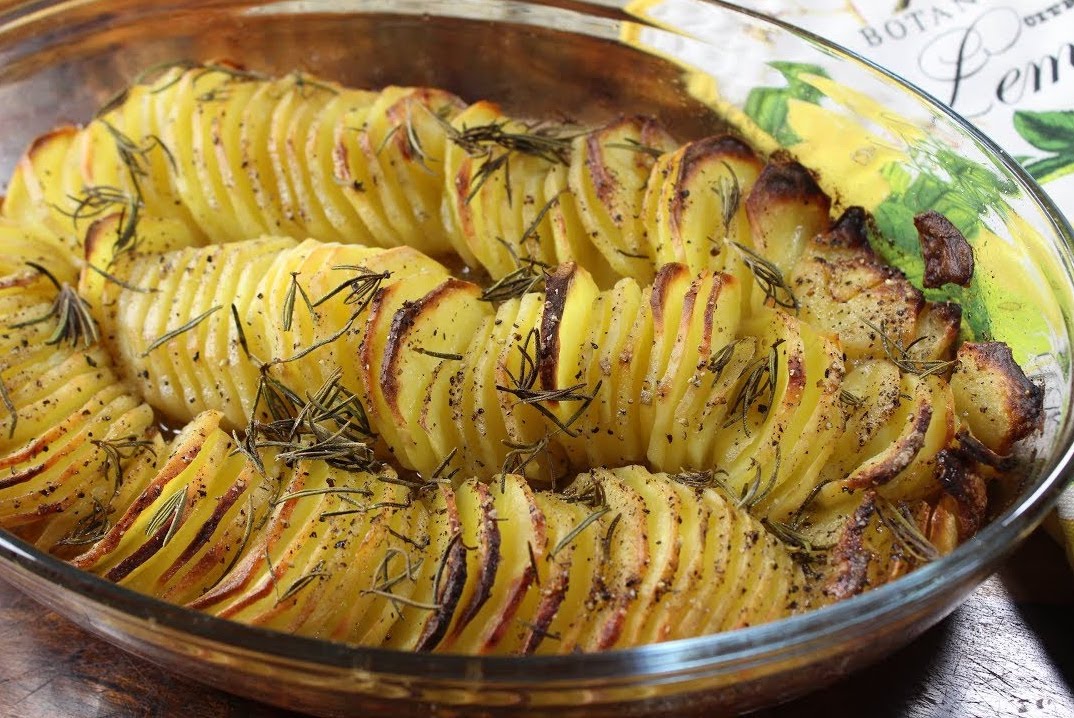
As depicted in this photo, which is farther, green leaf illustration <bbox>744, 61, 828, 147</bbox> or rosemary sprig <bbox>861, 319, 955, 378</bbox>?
green leaf illustration <bbox>744, 61, 828, 147</bbox>

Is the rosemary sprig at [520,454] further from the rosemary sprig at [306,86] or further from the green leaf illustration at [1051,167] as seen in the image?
the green leaf illustration at [1051,167]

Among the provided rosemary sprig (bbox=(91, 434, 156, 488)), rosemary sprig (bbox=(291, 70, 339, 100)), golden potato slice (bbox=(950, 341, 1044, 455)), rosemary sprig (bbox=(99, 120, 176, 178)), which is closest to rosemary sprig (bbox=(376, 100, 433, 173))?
rosemary sprig (bbox=(291, 70, 339, 100))

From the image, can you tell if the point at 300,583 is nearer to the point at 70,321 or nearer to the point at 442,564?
the point at 442,564

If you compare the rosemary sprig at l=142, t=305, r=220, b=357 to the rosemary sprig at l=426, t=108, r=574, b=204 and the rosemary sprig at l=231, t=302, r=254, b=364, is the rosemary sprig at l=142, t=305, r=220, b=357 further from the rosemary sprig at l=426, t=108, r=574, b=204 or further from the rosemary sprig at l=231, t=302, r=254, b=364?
the rosemary sprig at l=426, t=108, r=574, b=204

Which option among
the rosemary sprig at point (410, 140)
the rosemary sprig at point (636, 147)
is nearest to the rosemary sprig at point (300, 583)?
the rosemary sprig at point (410, 140)

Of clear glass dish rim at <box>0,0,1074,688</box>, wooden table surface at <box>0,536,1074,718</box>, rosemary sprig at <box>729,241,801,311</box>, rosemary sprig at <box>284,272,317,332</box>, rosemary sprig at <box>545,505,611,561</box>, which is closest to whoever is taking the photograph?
clear glass dish rim at <box>0,0,1074,688</box>

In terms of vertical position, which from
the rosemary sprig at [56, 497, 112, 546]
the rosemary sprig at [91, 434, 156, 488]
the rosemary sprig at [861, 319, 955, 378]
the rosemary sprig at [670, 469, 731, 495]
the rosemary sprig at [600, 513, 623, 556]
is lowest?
the rosemary sprig at [56, 497, 112, 546]

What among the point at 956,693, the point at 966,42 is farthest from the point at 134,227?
the point at 966,42
